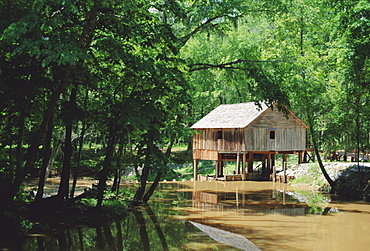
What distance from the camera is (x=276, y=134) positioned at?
30141 millimetres

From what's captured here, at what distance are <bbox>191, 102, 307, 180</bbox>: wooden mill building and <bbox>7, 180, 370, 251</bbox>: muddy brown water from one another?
7385mm

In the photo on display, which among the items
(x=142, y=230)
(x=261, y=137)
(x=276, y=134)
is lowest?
(x=142, y=230)

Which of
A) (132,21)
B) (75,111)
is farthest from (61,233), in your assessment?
(132,21)

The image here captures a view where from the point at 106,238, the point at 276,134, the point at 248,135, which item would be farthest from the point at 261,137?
the point at 106,238

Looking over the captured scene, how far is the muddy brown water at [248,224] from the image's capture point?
35.3ft

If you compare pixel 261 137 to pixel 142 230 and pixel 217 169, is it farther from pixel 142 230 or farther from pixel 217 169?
pixel 142 230

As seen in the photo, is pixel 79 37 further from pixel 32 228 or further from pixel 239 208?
pixel 239 208

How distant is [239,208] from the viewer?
56.7ft

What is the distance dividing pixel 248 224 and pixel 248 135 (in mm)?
16241

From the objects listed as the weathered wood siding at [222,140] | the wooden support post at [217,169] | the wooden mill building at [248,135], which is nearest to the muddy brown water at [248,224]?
the wooden mill building at [248,135]

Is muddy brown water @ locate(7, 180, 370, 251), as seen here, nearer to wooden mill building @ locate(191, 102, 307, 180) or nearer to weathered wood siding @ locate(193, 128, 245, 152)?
wooden mill building @ locate(191, 102, 307, 180)

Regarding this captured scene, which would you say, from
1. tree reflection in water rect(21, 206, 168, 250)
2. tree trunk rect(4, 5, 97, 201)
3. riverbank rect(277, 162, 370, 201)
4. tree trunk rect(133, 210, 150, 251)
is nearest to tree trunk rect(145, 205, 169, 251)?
tree reflection in water rect(21, 206, 168, 250)

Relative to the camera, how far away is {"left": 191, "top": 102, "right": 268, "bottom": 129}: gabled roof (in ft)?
95.9

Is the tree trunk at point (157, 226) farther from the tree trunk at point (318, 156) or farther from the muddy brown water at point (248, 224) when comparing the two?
the tree trunk at point (318, 156)
